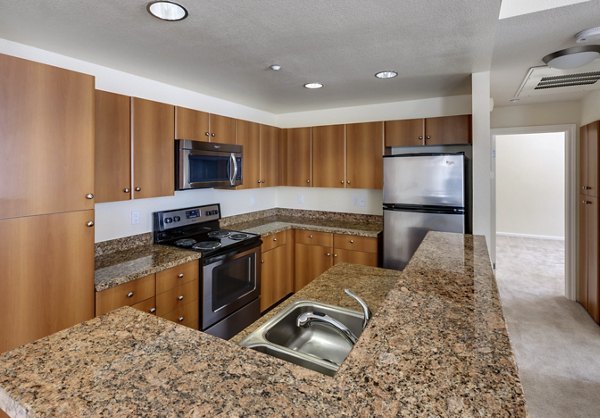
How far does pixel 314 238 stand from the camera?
3.69m

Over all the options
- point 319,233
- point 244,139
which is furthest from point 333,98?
point 319,233

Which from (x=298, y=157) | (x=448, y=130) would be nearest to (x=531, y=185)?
(x=448, y=130)

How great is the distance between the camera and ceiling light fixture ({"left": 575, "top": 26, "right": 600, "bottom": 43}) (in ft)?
6.49

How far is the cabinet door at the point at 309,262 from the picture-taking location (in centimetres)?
363

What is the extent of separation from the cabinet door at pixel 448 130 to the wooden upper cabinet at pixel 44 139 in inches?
111

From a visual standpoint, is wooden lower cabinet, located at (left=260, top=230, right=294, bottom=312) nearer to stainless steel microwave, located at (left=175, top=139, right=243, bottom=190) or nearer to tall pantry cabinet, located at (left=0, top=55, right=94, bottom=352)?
stainless steel microwave, located at (left=175, top=139, right=243, bottom=190)

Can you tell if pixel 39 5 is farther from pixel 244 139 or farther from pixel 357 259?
pixel 357 259

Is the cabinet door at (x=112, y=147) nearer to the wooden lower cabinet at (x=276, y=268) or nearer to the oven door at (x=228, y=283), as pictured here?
the oven door at (x=228, y=283)

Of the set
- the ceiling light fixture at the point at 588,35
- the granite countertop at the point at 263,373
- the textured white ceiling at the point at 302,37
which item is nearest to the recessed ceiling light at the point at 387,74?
the textured white ceiling at the point at 302,37

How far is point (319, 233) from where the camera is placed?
3.66m

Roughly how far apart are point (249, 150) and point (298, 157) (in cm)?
70

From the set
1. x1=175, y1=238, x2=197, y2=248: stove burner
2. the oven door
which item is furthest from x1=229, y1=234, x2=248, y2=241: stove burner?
x1=175, y1=238, x2=197, y2=248: stove burner

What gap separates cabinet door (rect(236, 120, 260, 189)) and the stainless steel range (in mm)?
530

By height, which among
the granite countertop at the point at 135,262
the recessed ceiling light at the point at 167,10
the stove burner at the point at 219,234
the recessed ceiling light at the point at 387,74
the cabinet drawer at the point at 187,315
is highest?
the recessed ceiling light at the point at 387,74
